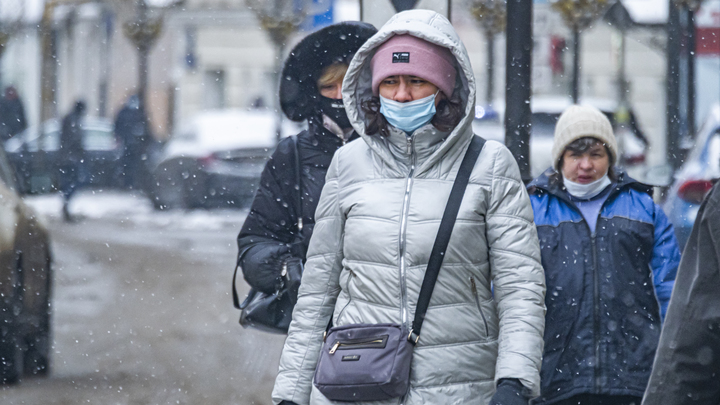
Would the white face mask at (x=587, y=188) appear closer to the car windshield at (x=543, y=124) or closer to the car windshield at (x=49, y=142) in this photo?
the car windshield at (x=543, y=124)

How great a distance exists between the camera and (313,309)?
10.5 ft

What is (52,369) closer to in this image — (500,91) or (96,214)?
(96,214)

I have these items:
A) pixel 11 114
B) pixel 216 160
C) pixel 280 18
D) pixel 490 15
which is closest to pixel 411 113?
pixel 216 160

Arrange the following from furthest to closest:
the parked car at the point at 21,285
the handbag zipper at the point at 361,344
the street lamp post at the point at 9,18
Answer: the street lamp post at the point at 9,18 → the parked car at the point at 21,285 → the handbag zipper at the point at 361,344

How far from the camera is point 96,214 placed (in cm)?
2106

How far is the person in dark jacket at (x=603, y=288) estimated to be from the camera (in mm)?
3844

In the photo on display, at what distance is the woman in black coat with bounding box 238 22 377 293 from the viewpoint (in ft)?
12.5

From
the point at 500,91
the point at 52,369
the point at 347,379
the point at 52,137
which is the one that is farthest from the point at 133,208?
the point at 347,379

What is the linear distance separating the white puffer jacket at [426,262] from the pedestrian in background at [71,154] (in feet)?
56.3

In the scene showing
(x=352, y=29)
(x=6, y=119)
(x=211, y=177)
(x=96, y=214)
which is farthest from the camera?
(x=6, y=119)

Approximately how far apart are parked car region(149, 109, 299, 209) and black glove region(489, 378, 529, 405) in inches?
562

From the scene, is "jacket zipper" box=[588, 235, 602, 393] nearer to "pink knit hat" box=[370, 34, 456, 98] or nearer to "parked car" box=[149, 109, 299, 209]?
"pink knit hat" box=[370, 34, 456, 98]

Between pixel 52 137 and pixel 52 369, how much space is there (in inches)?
680

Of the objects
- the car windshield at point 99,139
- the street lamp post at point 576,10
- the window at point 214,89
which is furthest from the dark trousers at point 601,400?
the window at point 214,89
